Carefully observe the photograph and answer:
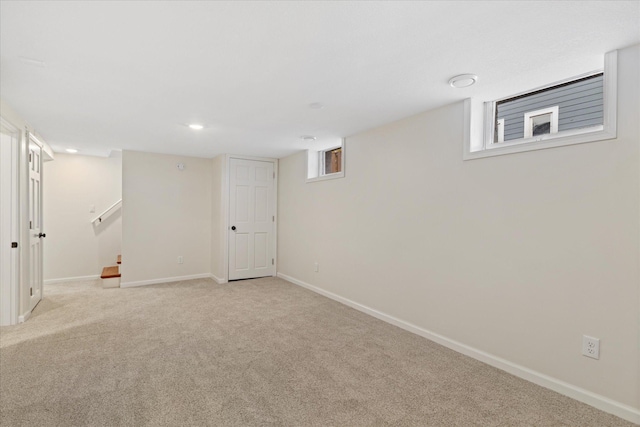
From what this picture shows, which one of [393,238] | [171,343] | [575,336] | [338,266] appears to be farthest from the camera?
[338,266]

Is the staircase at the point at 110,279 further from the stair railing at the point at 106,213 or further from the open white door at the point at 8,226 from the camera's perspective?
the open white door at the point at 8,226

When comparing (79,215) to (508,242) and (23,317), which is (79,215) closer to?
(23,317)

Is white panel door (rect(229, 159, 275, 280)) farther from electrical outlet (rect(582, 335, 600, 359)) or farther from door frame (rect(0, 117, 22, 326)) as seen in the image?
electrical outlet (rect(582, 335, 600, 359))

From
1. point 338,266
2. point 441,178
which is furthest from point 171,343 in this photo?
point 441,178

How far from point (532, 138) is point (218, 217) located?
453 centimetres

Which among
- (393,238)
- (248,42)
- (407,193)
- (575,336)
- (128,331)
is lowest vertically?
(128,331)

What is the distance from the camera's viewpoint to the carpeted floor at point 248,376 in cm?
183

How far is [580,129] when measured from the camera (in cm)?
206

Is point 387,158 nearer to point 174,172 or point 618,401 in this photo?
point 618,401

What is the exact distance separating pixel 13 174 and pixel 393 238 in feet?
13.1

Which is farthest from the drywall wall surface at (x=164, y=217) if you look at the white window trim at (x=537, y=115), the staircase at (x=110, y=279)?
the white window trim at (x=537, y=115)

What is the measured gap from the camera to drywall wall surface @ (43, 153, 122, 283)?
16.8 feet

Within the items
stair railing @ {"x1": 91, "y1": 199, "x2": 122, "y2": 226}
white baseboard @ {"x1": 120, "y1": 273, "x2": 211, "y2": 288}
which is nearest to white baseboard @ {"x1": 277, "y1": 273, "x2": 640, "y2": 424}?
white baseboard @ {"x1": 120, "y1": 273, "x2": 211, "y2": 288}

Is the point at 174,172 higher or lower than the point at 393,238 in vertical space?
higher
